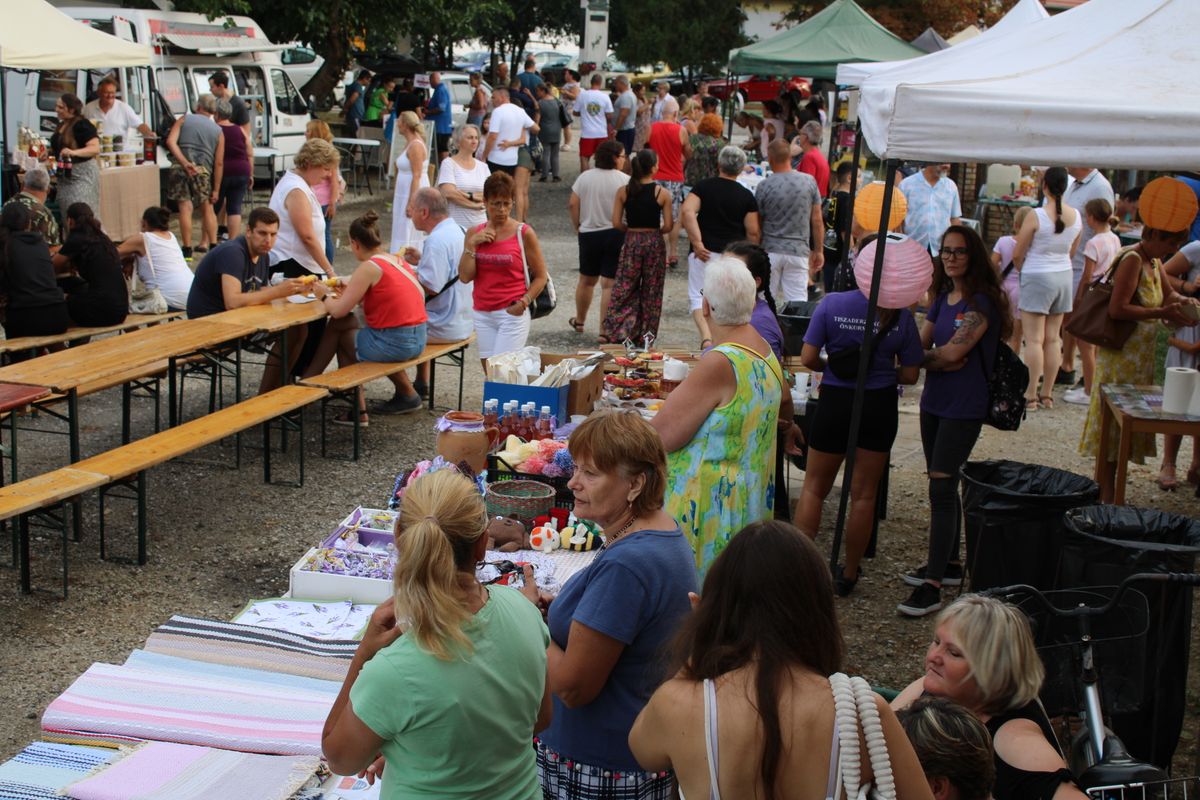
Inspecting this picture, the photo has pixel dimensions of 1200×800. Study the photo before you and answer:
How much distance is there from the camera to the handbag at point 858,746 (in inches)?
83.5

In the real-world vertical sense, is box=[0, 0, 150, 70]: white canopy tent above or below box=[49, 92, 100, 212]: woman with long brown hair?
above

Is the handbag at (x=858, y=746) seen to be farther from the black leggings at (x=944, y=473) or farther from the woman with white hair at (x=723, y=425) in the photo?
the black leggings at (x=944, y=473)

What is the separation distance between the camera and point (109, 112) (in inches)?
561

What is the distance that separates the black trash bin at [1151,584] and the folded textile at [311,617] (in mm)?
2612

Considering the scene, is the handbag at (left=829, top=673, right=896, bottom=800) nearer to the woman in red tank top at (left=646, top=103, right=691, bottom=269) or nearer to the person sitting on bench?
the person sitting on bench

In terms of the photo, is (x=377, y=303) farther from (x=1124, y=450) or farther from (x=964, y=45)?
(x=1124, y=450)

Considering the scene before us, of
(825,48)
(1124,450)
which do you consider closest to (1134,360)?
(1124,450)

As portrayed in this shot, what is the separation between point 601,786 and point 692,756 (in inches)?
36.3

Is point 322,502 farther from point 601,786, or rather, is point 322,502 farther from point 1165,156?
point 1165,156

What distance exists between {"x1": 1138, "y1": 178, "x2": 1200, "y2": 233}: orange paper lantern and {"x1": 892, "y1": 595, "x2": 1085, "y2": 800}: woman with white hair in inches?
171

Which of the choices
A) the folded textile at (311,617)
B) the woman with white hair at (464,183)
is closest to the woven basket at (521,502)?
the folded textile at (311,617)

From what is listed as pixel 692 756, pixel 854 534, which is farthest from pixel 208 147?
pixel 692 756

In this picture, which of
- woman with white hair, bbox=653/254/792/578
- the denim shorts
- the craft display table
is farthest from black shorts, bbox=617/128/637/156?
woman with white hair, bbox=653/254/792/578

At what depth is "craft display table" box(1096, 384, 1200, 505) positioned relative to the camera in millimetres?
6141
